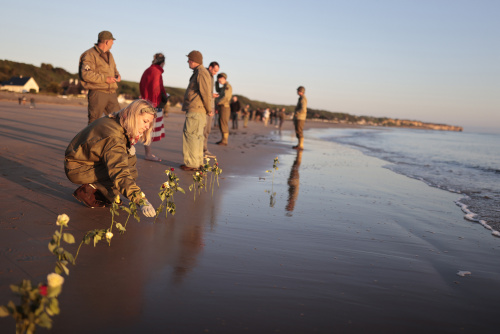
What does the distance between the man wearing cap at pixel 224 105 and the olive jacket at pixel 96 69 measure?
610 centimetres

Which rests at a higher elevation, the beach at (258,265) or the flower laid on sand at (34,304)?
the flower laid on sand at (34,304)

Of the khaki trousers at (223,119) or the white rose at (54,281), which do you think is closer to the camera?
the white rose at (54,281)

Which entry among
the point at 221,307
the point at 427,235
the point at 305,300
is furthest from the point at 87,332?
the point at 427,235

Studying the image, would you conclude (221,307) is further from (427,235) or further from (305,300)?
(427,235)

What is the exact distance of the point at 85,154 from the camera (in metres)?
4.27

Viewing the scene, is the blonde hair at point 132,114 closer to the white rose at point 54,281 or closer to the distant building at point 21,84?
the white rose at point 54,281

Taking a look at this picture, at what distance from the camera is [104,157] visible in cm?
396

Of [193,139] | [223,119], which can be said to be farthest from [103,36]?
[223,119]

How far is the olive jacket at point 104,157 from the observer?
12.3ft

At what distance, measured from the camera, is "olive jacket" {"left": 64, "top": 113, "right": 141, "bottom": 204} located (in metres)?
3.74

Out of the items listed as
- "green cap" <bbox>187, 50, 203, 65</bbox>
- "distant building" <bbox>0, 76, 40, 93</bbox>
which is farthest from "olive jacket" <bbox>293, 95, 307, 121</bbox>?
"distant building" <bbox>0, 76, 40, 93</bbox>

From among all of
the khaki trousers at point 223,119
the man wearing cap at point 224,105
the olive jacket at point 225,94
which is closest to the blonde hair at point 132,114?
the man wearing cap at point 224,105

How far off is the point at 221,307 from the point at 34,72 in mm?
106493

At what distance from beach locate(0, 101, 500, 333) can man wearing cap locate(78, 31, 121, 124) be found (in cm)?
A: 146
